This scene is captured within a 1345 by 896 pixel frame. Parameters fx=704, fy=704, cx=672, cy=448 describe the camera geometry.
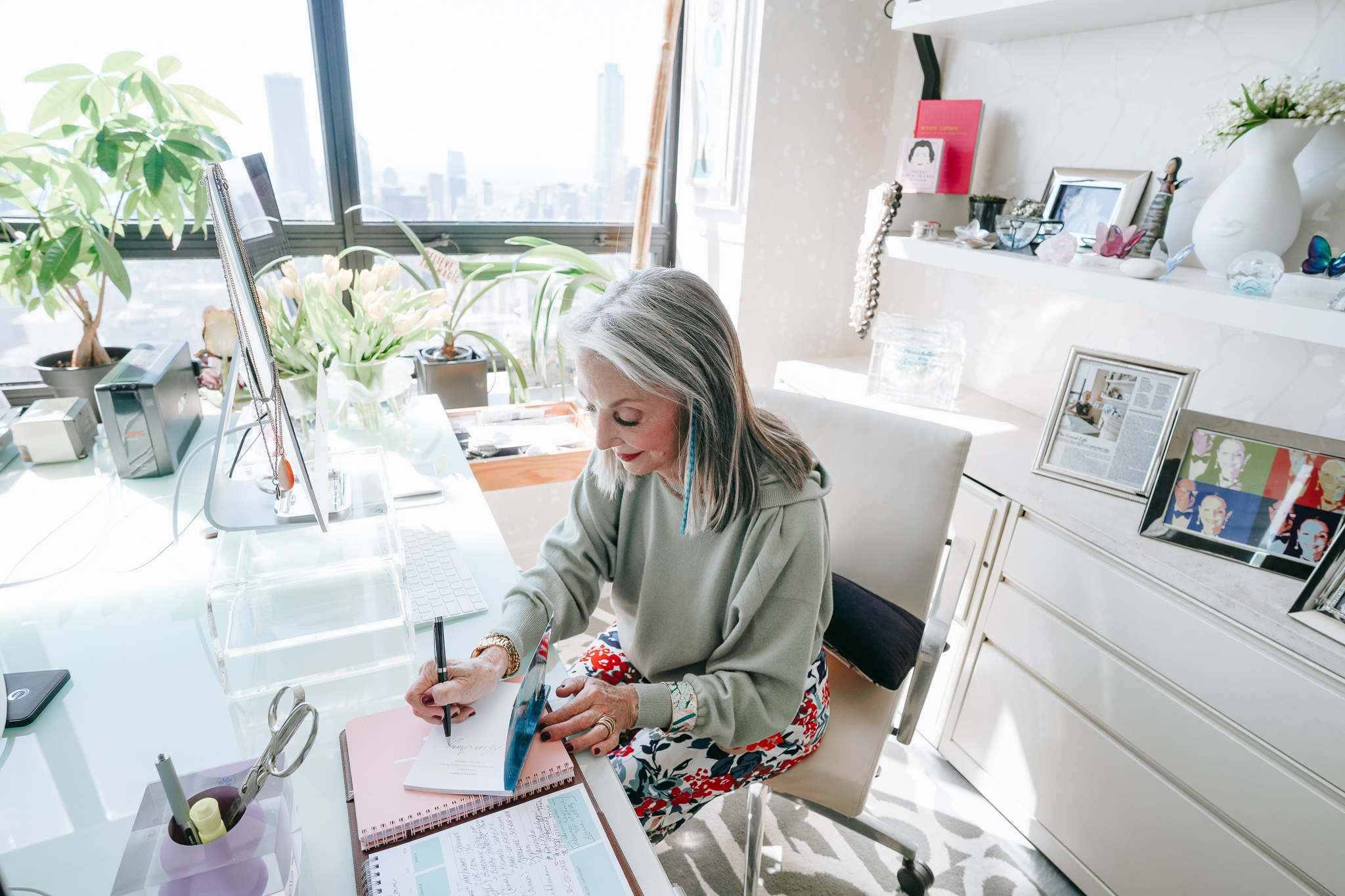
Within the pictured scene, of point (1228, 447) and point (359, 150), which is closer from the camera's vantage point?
point (1228, 447)

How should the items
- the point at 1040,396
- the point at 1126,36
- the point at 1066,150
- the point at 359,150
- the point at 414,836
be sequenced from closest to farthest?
the point at 414,836 → the point at 1126,36 → the point at 1066,150 → the point at 1040,396 → the point at 359,150

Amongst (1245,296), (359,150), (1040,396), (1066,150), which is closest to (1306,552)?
(1245,296)

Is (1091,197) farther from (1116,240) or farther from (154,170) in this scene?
(154,170)

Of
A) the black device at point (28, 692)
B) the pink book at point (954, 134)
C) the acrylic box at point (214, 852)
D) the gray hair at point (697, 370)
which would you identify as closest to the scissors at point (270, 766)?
the acrylic box at point (214, 852)

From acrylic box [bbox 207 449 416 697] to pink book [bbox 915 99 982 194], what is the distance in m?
1.57

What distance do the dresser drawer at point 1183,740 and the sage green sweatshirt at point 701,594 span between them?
0.60 metres

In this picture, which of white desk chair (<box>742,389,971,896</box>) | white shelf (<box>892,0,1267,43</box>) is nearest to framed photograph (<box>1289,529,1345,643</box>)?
white desk chair (<box>742,389,971,896</box>)

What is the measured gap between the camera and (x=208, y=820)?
Answer: 1.89ft

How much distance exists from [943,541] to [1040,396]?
858mm

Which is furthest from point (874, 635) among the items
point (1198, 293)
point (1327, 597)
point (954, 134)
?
point (954, 134)

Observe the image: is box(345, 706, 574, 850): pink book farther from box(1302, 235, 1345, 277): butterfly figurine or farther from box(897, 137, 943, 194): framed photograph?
box(897, 137, 943, 194): framed photograph

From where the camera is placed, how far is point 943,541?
1.19 meters

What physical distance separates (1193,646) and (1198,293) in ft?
1.92

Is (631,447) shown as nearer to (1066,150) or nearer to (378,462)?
(378,462)
